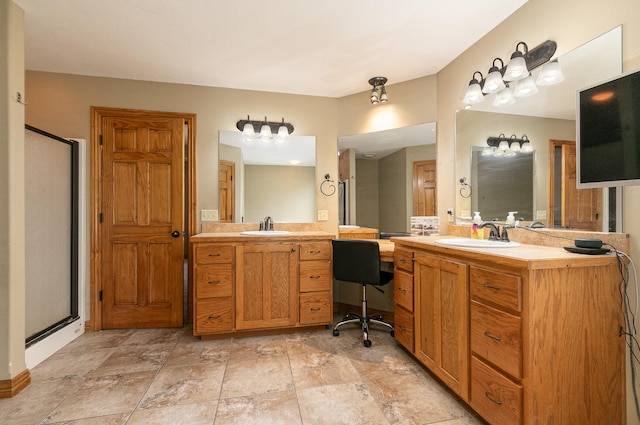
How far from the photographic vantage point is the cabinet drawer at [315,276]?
2.48m

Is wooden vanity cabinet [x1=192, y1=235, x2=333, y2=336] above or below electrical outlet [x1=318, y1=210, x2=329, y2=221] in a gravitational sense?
below

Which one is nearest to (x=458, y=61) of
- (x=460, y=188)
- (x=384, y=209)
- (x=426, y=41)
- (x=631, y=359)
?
(x=426, y=41)

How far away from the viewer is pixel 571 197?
59.5 inches

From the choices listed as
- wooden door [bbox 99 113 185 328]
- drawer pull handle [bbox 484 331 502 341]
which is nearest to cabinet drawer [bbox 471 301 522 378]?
drawer pull handle [bbox 484 331 502 341]

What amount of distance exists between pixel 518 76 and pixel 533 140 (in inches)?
15.7

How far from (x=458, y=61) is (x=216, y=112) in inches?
87.4

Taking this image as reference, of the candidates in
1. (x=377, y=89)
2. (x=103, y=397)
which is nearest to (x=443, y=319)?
(x=103, y=397)

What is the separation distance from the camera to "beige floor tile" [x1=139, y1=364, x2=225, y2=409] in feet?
5.24

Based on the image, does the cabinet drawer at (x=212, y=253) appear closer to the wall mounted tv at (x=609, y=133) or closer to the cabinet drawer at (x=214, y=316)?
the cabinet drawer at (x=214, y=316)

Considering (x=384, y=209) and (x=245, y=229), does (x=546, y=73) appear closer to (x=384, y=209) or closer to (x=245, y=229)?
(x=384, y=209)

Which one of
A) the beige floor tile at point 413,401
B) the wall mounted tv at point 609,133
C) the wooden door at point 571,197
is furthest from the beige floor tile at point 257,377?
the wall mounted tv at point 609,133

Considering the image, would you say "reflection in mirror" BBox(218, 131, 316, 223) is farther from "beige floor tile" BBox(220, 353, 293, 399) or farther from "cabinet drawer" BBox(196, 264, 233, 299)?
"beige floor tile" BBox(220, 353, 293, 399)

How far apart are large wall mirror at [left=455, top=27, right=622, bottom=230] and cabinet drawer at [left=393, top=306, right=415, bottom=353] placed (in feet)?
3.04

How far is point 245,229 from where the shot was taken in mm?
2875
